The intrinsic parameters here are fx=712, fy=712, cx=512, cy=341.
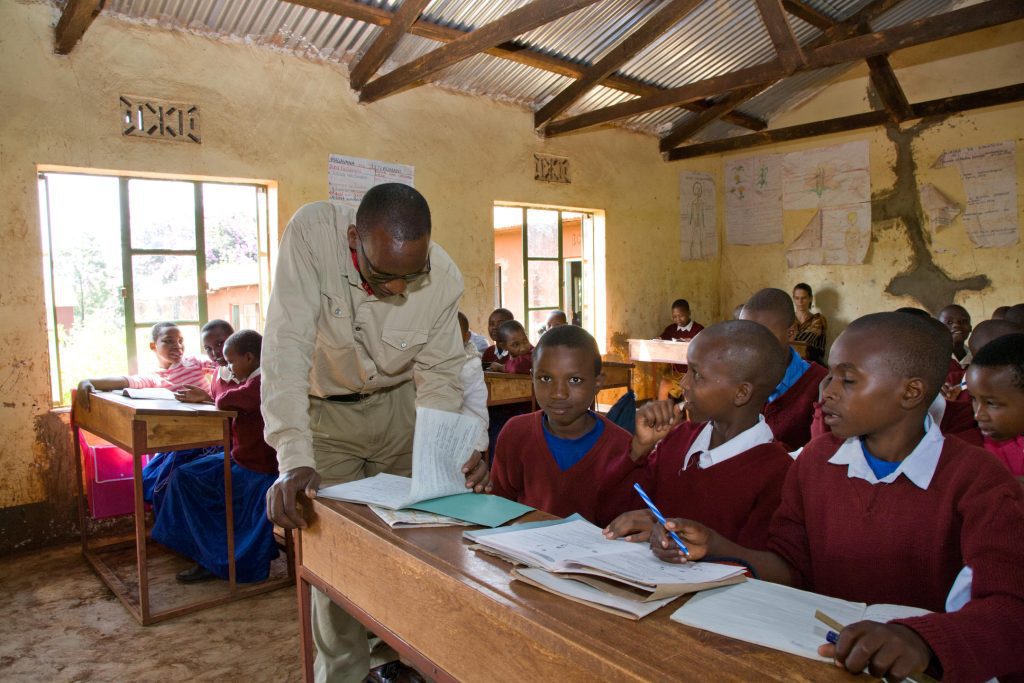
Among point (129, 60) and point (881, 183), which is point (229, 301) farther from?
point (881, 183)

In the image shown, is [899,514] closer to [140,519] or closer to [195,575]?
[140,519]

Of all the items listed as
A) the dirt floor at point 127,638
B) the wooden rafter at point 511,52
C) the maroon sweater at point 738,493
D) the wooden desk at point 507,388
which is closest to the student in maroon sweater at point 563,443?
the maroon sweater at point 738,493

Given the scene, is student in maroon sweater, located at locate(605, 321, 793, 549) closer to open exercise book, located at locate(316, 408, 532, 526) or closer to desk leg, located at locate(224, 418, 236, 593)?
open exercise book, located at locate(316, 408, 532, 526)

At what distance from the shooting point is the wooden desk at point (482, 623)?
795mm

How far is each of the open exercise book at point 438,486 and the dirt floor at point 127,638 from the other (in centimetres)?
135

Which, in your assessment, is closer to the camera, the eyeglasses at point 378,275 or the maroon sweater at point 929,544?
the maroon sweater at point 929,544

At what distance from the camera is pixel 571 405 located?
1940mm

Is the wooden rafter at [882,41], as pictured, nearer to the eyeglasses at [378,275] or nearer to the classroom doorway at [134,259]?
the classroom doorway at [134,259]

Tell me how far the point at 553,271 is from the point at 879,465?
5.82m

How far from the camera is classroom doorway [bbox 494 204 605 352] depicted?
686cm

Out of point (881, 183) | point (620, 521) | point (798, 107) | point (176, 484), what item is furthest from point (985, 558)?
point (798, 107)

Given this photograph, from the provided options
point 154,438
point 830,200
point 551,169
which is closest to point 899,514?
point 154,438

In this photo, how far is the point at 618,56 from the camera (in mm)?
5398

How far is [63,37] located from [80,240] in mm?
1118
